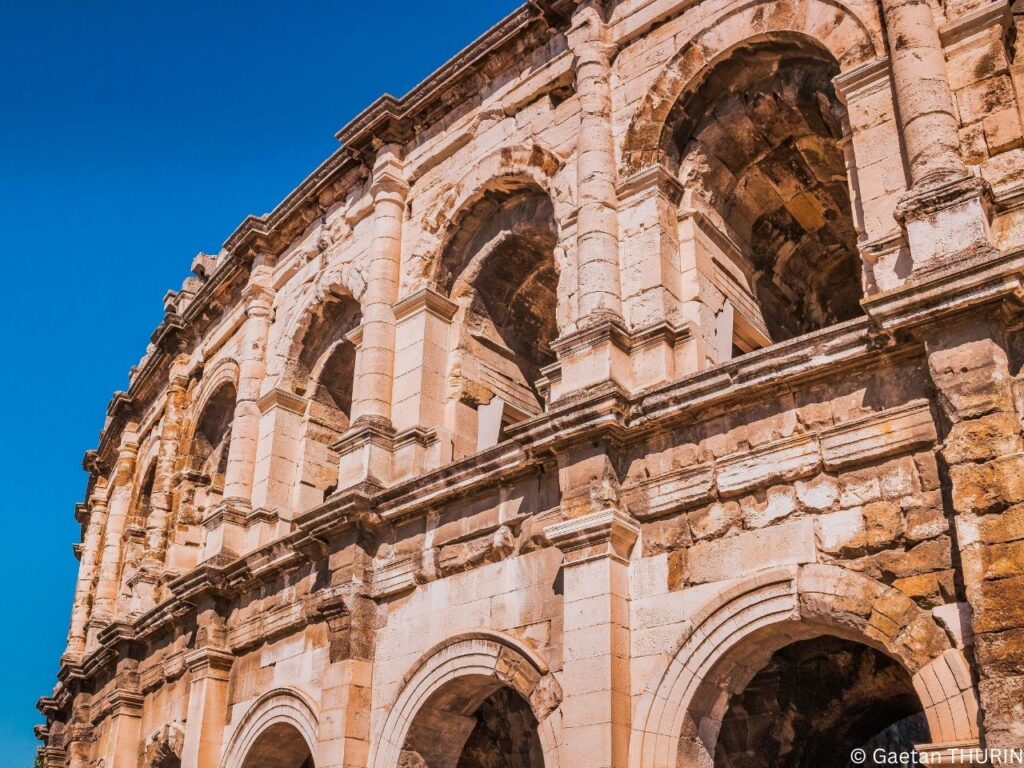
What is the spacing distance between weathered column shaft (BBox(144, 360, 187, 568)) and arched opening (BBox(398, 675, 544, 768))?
6.73m

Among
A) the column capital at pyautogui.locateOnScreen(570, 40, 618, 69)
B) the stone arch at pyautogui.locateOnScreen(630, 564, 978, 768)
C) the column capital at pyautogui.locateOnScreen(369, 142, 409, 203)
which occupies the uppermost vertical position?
the column capital at pyautogui.locateOnScreen(369, 142, 409, 203)

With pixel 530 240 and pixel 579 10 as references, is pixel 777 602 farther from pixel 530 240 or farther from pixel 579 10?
pixel 579 10

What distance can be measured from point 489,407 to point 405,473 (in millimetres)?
1151

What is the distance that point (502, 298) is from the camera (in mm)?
11930

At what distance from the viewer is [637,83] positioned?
1008cm

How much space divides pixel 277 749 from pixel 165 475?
225 inches

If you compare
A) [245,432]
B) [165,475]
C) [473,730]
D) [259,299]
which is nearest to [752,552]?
[473,730]

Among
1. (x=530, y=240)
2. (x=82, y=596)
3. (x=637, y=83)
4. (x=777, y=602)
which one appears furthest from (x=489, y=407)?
(x=82, y=596)

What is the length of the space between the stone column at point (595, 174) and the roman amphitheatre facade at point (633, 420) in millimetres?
32

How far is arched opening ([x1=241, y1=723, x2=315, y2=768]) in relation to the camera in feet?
36.5

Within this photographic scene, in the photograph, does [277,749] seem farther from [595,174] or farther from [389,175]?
[595,174]

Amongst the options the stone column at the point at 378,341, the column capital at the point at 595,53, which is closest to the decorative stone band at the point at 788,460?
the stone column at the point at 378,341

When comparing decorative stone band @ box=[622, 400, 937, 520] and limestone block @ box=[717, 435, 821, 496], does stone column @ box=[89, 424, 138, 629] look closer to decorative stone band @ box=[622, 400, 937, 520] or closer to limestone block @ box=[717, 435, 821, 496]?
decorative stone band @ box=[622, 400, 937, 520]

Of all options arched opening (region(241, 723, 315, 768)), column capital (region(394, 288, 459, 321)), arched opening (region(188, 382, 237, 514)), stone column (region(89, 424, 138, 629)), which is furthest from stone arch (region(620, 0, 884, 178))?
stone column (region(89, 424, 138, 629))
